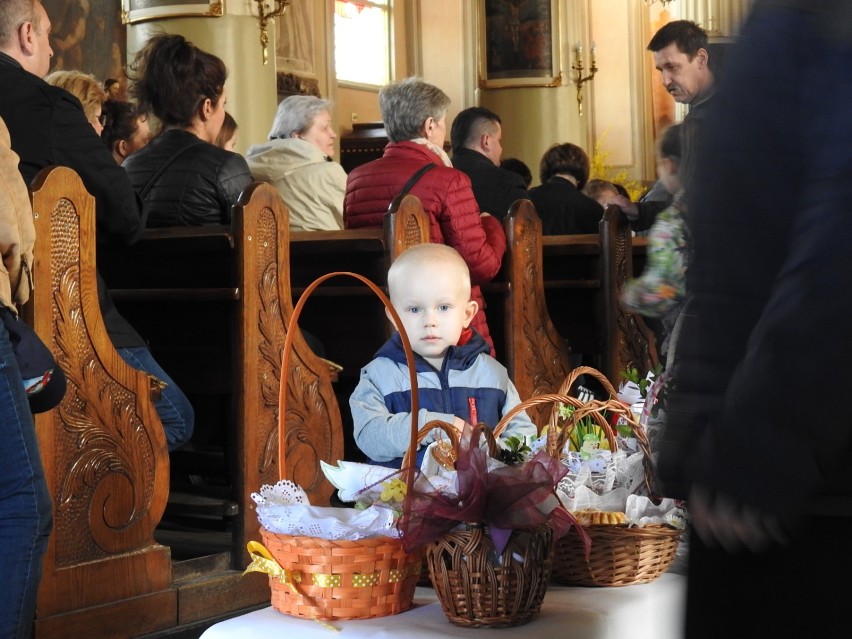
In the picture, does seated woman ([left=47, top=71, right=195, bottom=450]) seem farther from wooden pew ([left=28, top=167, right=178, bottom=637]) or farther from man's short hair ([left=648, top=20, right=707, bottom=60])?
man's short hair ([left=648, top=20, right=707, bottom=60])

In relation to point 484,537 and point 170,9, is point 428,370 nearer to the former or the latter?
point 484,537

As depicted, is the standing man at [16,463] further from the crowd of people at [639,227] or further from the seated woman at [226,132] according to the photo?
the seated woman at [226,132]

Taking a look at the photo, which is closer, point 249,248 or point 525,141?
point 249,248

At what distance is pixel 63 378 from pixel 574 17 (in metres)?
13.3

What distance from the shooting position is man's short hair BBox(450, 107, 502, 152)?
20.7ft

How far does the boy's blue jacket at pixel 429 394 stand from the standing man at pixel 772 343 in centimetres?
162

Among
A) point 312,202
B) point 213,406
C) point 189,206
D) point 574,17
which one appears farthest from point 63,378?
point 574,17

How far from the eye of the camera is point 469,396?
2992 millimetres

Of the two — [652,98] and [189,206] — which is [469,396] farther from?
[652,98]

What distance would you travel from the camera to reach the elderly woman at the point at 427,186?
16.1 ft

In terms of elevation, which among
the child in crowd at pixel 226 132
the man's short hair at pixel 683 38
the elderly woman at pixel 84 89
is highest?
the man's short hair at pixel 683 38

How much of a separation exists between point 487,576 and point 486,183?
14.5 ft

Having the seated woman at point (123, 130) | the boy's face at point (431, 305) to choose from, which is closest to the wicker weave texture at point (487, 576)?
the boy's face at point (431, 305)

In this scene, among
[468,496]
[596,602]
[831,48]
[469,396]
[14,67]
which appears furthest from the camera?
[14,67]
